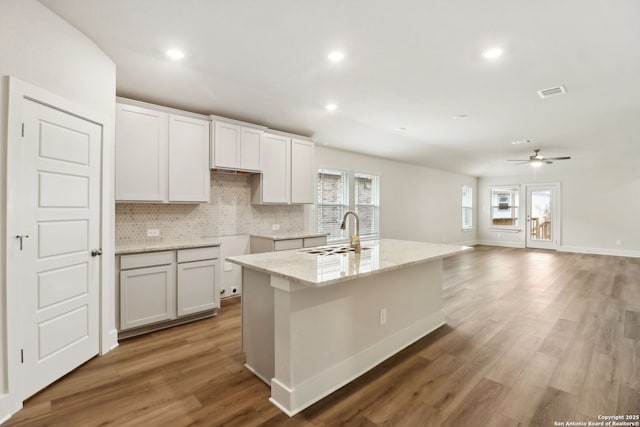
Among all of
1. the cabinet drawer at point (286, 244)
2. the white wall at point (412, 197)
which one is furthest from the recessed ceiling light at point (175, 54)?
the white wall at point (412, 197)

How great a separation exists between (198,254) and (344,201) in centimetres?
327

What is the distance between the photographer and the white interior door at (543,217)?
9188mm

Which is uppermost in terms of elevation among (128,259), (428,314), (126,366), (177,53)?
(177,53)

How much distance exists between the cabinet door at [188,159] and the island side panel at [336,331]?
2225mm

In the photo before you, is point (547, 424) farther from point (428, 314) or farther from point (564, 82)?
point (564, 82)

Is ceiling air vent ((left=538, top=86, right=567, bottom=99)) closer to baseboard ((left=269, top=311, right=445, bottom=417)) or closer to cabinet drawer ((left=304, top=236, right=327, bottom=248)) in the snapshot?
baseboard ((left=269, top=311, right=445, bottom=417))

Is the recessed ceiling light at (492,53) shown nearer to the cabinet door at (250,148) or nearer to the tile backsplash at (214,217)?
the cabinet door at (250,148)

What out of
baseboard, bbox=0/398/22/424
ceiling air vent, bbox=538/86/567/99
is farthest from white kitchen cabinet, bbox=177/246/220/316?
ceiling air vent, bbox=538/86/567/99

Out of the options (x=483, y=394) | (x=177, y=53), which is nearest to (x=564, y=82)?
(x=483, y=394)

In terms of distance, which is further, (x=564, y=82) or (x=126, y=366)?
(x=564, y=82)

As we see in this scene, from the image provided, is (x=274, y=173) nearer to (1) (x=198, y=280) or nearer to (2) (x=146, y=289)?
(1) (x=198, y=280)

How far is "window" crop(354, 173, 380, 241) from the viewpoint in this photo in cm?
642

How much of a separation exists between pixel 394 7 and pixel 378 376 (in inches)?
102

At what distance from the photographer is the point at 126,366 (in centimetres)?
249
